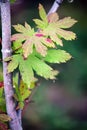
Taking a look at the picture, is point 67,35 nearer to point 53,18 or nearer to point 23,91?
point 53,18

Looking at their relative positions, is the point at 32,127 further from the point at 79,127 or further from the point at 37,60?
the point at 37,60

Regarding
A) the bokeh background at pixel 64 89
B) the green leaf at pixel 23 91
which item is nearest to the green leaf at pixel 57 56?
the green leaf at pixel 23 91

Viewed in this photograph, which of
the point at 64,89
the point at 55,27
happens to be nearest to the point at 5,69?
the point at 55,27

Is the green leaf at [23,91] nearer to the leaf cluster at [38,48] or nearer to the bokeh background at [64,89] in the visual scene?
the leaf cluster at [38,48]

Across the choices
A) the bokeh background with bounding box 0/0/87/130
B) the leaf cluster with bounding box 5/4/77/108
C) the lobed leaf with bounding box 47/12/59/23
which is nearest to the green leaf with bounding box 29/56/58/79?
the leaf cluster with bounding box 5/4/77/108

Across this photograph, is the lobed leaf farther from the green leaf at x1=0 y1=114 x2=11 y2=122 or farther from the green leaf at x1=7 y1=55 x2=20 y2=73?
the green leaf at x1=0 y1=114 x2=11 y2=122

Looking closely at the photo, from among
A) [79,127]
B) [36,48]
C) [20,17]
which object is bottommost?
[79,127]

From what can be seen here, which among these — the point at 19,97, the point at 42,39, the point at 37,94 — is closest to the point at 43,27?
the point at 42,39
